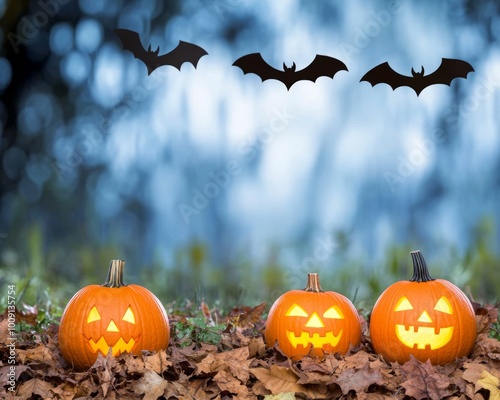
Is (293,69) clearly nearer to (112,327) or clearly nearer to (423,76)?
(423,76)

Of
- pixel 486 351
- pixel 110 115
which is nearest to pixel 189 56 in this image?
pixel 486 351

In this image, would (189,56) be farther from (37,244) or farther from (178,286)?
(37,244)

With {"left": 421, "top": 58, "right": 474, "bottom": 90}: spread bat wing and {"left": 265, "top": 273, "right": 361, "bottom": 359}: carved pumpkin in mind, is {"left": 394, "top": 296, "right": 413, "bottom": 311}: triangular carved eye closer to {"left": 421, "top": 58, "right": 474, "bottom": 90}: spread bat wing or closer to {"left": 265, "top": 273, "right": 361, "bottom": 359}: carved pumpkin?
{"left": 265, "top": 273, "right": 361, "bottom": 359}: carved pumpkin

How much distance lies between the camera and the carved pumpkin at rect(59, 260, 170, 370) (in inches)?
86.4

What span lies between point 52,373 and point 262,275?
280 cm

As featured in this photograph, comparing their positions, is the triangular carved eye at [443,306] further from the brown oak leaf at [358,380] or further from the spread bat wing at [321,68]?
the spread bat wing at [321,68]

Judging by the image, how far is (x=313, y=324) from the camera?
2314 millimetres

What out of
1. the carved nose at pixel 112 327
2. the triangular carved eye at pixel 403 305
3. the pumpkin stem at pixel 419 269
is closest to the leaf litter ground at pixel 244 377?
the carved nose at pixel 112 327

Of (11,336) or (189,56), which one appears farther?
(189,56)

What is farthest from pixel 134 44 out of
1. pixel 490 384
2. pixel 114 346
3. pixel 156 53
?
pixel 490 384

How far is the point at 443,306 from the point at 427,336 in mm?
132

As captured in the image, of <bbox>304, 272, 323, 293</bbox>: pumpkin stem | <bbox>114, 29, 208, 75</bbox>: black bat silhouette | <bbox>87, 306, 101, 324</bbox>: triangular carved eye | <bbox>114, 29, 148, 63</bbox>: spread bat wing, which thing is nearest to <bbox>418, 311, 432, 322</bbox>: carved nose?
<bbox>304, 272, 323, 293</bbox>: pumpkin stem

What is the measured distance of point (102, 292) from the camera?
2.26m

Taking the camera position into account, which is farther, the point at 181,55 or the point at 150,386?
the point at 181,55
